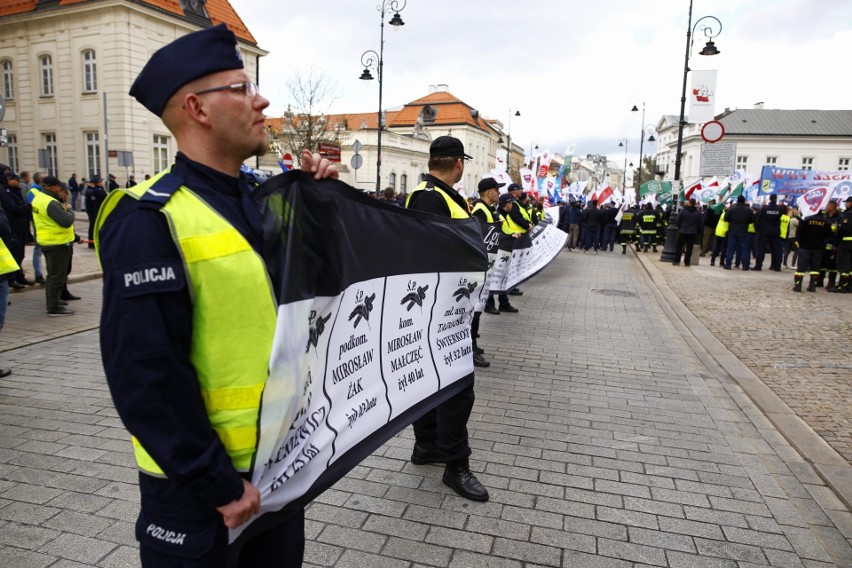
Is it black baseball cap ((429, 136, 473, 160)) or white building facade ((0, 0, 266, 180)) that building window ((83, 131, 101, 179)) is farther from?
black baseball cap ((429, 136, 473, 160))

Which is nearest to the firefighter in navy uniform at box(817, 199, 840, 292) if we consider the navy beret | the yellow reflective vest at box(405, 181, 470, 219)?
the yellow reflective vest at box(405, 181, 470, 219)

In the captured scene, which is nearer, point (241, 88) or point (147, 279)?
point (147, 279)

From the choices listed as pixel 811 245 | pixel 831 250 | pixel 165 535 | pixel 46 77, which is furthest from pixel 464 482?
pixel 46 77

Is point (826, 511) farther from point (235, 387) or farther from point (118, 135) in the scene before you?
point (118, 135)

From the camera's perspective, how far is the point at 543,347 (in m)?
7.89

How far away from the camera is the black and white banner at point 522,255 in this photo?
8.32 metres

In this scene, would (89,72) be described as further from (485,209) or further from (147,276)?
(147,276)

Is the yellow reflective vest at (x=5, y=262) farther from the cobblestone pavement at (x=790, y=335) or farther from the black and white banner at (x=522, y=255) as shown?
the cobblestone pavement at (x=790, y=335)

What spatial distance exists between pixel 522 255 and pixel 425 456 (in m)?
6.39

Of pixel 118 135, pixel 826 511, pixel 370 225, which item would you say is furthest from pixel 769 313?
pixel 118 135

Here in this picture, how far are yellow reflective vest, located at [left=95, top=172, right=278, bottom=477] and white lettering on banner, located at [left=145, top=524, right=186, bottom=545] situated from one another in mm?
160

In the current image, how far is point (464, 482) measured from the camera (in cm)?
372

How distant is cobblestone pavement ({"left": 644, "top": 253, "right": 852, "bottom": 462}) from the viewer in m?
5.69

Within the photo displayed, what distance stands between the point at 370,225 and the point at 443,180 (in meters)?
1.56
